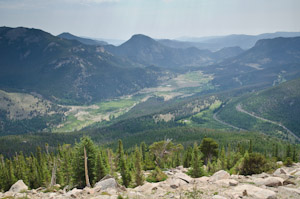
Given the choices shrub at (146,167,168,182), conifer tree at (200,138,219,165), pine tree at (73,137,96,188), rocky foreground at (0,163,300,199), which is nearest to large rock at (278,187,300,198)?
rocky foreground at (0,163,300,199)

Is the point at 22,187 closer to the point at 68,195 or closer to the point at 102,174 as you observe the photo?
the point at 102,174

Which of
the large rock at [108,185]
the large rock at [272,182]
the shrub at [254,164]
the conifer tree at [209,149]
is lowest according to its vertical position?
the conifer tree at [209,149]

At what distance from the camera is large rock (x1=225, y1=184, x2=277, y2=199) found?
110 feet

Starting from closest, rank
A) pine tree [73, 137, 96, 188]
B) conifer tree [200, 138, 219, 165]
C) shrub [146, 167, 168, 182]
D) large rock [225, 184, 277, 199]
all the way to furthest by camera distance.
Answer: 1. large rock [225, 184, 277, 199]
2. shrub [146, 167, 168, 182]
3. pine tree [73, 137, 96, 188]
4. conifer tree [200, 138, 219, 165]

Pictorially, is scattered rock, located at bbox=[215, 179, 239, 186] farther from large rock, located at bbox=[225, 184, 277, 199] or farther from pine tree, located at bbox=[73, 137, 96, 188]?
pine tree, located at bbox=[73, 137, 96, 188]

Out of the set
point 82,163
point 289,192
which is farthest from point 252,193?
point 82,163

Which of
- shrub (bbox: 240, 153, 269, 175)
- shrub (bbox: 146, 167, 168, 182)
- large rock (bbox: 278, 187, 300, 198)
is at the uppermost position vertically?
large rock (bbox: 278, 187, 300, 198)

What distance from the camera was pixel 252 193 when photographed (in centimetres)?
3462

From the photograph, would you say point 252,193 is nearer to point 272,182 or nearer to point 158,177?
point 272,182

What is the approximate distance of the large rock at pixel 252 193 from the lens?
33550 millimetres

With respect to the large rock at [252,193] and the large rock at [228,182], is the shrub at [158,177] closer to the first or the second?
the large rock at [228,182]

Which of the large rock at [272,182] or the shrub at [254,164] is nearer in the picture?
the large rock at [272,182]

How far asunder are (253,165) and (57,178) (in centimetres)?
6816

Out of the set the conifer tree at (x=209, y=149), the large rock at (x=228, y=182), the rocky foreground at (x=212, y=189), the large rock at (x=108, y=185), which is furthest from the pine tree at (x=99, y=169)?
the conifer tree at (x=209, y=149)
